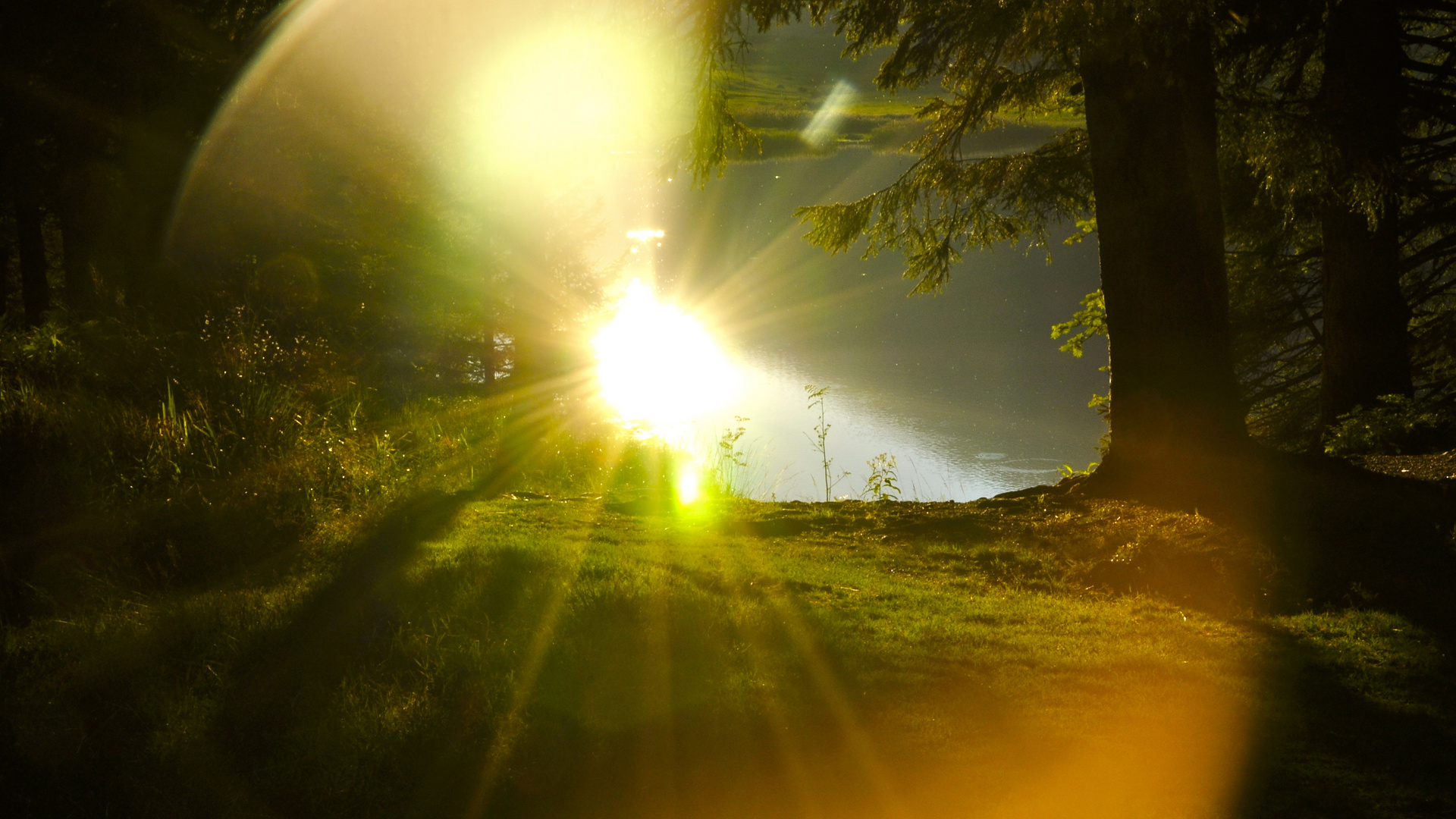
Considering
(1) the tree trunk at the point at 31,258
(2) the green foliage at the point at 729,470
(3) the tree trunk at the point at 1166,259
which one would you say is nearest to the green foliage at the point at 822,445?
(2) the green foliage at the point at 729,470

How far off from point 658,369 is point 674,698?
825 inches

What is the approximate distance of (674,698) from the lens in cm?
366

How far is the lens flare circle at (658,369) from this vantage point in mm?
18875

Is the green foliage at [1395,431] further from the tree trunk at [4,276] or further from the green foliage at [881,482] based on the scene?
the tree trunk at [4,276]

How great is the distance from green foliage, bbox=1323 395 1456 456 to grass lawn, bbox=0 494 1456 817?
13.5 feet

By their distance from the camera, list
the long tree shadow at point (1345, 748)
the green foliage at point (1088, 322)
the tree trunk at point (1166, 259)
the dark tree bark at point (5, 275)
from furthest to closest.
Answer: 1. the dark tree bark at point (5, 275)
2. the green foliage at point (1088, 322)
3. the tree trunk at point (1166, 259)
4. the long tree shadow at point (1345, 748)

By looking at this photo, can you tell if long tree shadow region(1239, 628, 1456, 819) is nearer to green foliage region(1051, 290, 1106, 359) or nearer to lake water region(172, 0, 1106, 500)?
lake water region(172, 0, 1106, 500)

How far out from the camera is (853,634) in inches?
176

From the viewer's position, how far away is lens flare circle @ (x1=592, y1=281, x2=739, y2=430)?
18.9 meters

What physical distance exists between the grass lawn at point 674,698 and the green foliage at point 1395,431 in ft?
13.5

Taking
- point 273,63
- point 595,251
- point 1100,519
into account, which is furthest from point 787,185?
point 1100,519

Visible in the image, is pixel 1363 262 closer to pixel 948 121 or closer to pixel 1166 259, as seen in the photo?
pixel 1166 259

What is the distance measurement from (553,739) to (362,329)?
12.4 metres

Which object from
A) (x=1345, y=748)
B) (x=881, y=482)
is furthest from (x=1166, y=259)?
(x=1345, y=748)
